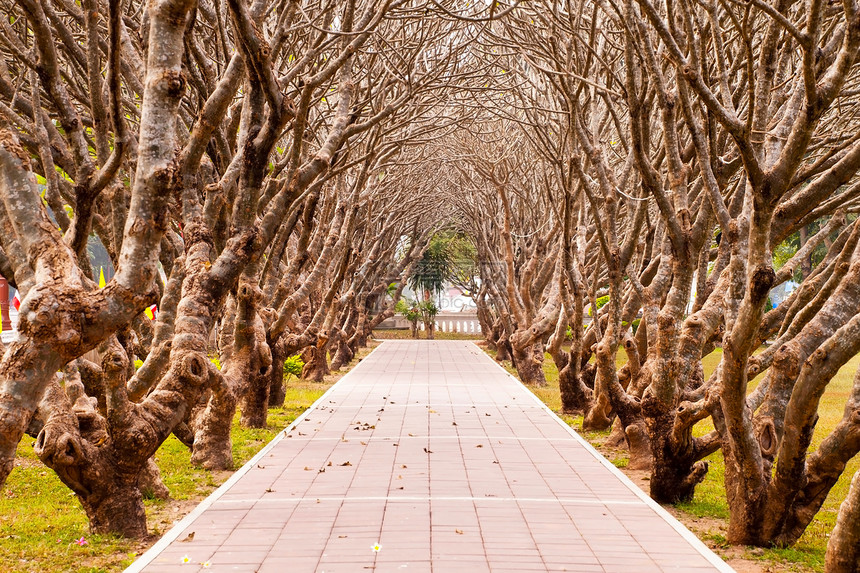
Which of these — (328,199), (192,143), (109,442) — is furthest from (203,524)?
(328,199)

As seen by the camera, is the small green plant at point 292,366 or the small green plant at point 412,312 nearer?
the small green plant at point 292,366

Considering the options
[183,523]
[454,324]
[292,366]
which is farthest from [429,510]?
[454,324]

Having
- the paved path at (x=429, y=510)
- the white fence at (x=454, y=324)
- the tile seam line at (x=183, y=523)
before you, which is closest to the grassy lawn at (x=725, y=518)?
→ the paved path at (x=429, y=510)

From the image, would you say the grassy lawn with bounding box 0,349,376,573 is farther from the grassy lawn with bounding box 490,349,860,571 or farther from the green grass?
the grassy lawn with bounding box 490,349,860,571

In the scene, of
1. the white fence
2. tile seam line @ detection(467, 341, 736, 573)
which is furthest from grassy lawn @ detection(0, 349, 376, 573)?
the white fence

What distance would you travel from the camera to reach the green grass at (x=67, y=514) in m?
5.99

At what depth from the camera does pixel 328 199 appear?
15.9 metres

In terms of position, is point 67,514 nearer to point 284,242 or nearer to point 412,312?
point 284,242

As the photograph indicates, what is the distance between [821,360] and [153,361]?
17.7ft

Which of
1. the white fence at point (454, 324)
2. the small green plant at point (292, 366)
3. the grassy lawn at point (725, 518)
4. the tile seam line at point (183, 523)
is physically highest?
the white fence at point (454, 324)

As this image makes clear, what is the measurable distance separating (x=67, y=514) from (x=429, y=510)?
309cm

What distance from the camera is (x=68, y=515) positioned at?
7.25m

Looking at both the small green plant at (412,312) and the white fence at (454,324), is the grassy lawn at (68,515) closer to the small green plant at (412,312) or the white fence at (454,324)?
the small green plant at (412,312)

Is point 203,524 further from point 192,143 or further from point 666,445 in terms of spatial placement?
point 666,445
